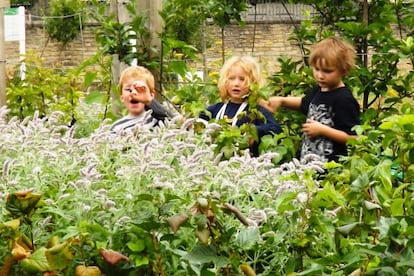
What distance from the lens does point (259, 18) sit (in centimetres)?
2077

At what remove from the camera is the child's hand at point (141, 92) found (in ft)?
17.0

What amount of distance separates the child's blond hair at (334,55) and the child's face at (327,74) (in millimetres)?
11

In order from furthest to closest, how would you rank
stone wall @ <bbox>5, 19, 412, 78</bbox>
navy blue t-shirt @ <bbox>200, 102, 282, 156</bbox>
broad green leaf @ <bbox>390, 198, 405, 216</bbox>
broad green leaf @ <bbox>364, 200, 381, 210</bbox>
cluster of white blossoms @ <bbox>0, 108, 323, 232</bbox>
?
1. stone wall @ <bbox>5, 19, 412, 78</bbox>
2. navy blue t-shirt @ <bbox>200, 102, 282, 156</bbox>
3. cluster of white blossoms @ <bbox>0, 108, 323, 232</bbox>
4. broad green leaf @ <bbox>390, 198, 405, 216</bbox>
5. broad green leaf @ <bbox>364, 200, 381, 210</bbox>

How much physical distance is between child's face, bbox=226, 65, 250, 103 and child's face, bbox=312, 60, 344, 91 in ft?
1.22

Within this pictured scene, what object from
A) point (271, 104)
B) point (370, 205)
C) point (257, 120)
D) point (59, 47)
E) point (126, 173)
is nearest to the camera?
point (370, 205)

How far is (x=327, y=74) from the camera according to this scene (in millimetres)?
5023

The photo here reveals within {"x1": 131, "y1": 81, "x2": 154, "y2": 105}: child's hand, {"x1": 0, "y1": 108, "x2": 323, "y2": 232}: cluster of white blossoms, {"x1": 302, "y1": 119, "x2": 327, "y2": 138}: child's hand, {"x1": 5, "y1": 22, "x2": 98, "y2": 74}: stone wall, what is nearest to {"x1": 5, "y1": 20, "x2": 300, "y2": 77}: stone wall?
{"x1": 5, "y1": 22, "x2": 98, "y2": 74}: stone wall

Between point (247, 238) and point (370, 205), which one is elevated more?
point (370, 205)

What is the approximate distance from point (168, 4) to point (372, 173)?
356 cm

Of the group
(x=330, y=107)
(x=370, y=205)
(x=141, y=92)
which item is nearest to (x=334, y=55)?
(x=330, y=107)

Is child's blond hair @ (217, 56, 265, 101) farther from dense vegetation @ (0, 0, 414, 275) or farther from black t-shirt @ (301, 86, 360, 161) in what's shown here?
dense vegetation @ (0, 0, 414, 275)

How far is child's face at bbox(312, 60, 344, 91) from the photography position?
5.00 meters

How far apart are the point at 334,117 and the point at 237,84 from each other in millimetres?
525

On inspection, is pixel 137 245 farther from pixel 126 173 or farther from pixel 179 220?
pixel 126 173
